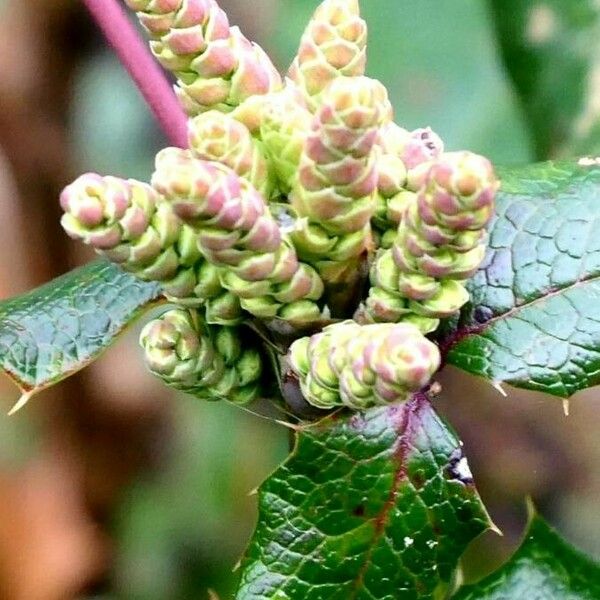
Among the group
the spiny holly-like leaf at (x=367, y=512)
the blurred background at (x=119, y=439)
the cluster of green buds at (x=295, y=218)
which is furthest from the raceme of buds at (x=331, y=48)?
the blurred background at (x=119, y=439)

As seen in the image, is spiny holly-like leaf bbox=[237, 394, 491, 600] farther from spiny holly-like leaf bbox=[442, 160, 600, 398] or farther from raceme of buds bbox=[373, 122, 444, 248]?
raceme of buds bbox=[373, 122, 444, 248]

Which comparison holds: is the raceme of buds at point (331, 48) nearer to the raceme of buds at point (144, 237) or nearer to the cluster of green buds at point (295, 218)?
the cluster of green buds at point (295, 218)

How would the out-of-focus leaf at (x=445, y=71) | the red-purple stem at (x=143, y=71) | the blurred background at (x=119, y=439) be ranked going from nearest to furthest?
the red-purple stem at (x=143, y=71)
the out-of-focus leaf at (x=445, y=71)
the blurred background at (x=119, y=439)

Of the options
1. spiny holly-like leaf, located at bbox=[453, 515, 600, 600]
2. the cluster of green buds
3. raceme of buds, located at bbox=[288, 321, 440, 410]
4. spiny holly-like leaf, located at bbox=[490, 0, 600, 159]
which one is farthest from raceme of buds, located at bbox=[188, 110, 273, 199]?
spiny holly-like leaf, located at bbox=[490, 0, 600, 159]

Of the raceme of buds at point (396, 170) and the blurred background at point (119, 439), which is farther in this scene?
the blurred background at point (119, 439)

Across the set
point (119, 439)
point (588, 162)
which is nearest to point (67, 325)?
point (588, 162)
